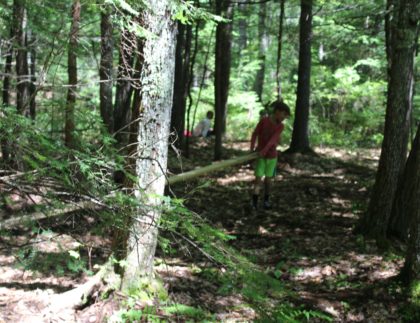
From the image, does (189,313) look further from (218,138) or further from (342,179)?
(218,138)

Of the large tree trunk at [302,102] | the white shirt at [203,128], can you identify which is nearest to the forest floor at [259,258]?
the large tree trunk at [302,102]

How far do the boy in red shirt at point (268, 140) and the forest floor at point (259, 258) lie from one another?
2.45ft

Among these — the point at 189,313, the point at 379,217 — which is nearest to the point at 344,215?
the point at 379,217

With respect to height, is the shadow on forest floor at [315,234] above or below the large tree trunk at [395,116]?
below

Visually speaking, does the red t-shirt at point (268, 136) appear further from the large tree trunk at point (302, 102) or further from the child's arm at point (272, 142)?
the large tree trunk at point (302, 102)

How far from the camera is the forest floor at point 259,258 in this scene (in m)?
4.63

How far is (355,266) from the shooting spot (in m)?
6.18

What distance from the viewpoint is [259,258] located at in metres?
6.70

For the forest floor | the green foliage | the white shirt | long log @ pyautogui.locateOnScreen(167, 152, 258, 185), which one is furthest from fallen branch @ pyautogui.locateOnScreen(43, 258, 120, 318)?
the white shirt

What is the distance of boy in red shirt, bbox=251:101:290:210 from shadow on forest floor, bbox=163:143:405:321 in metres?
0.75

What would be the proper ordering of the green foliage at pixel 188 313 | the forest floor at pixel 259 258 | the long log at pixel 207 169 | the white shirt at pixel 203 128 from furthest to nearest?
the white shirt at pixel 203 128
the long log at pixel 207 169
the forest floor at pixel 259 258
the green foliage at pixel 188 313

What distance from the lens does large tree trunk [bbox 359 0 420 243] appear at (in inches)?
233

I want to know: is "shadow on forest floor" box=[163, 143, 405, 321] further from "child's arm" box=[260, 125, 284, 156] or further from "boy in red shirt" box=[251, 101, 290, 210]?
"child's arm" box=[260, 125, 284, 156]

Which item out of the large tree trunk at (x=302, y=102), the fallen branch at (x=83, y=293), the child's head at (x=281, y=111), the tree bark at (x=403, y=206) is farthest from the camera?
the large tree trunk at (x=302, y=102)
